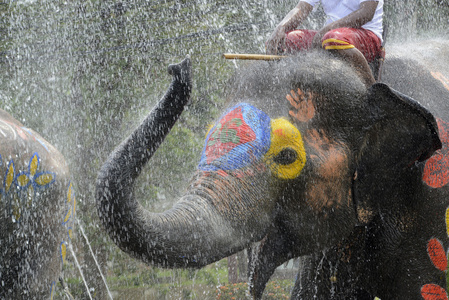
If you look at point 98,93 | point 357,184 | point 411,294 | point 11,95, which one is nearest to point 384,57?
point 357,184

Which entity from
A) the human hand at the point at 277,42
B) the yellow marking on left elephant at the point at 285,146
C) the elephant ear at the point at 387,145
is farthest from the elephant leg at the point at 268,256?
the human hand at the point at 277,42

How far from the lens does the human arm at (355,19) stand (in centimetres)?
210

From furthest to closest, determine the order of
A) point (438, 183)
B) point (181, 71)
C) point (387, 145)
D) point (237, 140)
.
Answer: point (438, 183) → point (387, 145) → point (237, 140) → point (181, 71)

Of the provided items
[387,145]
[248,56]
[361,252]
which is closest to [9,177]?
[248,56]

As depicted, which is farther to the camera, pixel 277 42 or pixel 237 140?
pixel 277 42

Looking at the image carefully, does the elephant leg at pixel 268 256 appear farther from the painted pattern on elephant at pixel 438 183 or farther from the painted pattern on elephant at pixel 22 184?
the painted pattern on elephant at pixel 22 184

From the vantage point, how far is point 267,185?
69.6 inches

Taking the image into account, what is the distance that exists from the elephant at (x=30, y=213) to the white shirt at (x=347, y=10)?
5.97 feet

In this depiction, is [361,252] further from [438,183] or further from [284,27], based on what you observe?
[284,27]

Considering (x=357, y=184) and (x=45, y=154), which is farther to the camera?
(x=45, y=154)

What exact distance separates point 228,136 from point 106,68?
3.60m

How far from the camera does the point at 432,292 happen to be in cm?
209

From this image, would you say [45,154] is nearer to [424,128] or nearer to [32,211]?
[32,211]

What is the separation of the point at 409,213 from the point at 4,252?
213cm
